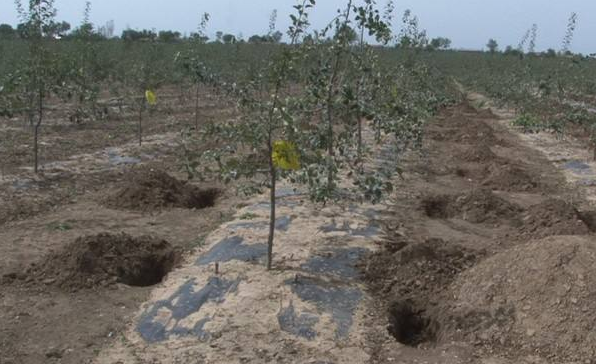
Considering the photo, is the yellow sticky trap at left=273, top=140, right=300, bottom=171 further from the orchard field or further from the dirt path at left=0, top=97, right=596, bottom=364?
the dirt path at left=0, top=97, right=596, bottom=364

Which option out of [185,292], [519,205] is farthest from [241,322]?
[519,205]

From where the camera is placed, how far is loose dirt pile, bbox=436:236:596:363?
4875 millimetres

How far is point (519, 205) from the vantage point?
9.06m

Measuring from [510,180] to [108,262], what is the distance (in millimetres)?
6779

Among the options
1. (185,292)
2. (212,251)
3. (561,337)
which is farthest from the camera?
(212,251)

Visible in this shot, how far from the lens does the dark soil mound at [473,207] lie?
8.39 metres

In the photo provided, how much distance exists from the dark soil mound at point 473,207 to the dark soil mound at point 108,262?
3.87m

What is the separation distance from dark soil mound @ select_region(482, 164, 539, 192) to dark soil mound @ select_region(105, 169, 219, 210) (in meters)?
4.53

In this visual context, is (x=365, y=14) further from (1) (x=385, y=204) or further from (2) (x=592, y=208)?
(2) (x=592, y=208)

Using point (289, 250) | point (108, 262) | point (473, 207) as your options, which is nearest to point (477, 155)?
point (473, 207)

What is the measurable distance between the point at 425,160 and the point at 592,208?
375 centimetres

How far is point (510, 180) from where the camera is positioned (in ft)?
34.0

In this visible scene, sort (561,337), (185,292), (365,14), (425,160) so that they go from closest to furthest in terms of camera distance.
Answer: (561,337) < (185,292) < (365,14) < (425,160)

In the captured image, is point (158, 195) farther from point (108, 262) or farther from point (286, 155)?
point (286, 155)
